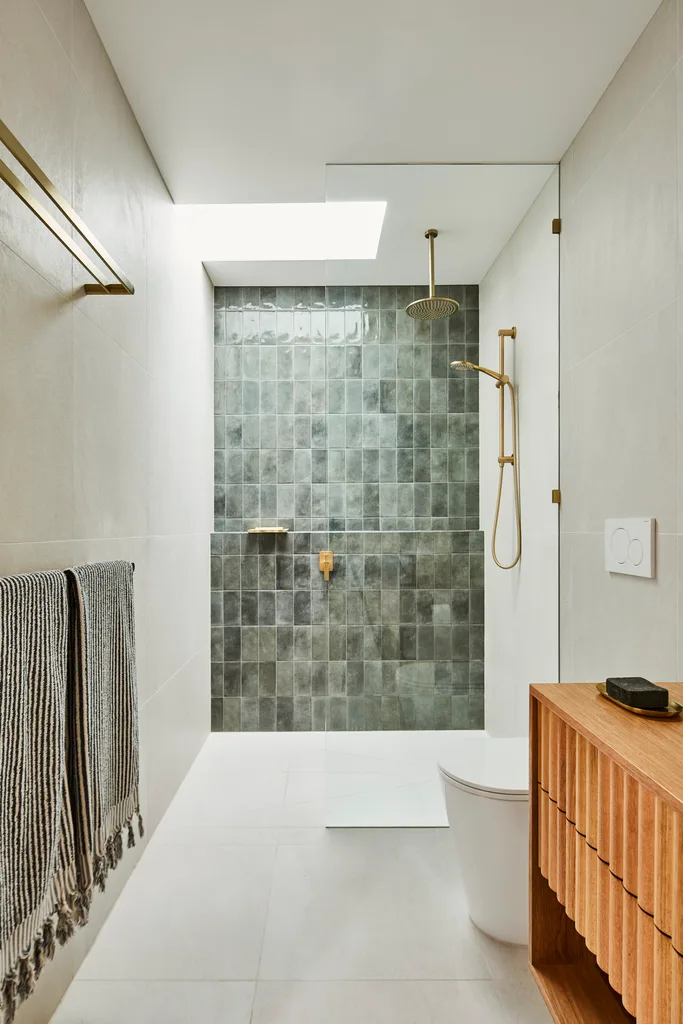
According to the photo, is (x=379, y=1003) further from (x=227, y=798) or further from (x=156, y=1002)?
(x=227, y=798)

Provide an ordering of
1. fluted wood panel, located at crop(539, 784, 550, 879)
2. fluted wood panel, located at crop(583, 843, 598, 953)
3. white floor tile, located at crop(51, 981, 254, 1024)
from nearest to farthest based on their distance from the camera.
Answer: fluted wood panel, located at crop(583, 843, 598, 953)
fluted wood panel, located at crop(539, 784, 550, 879)
white floor tile, located at crop(51, 981, 254, 1024)

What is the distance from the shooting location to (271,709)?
3182 millimetres

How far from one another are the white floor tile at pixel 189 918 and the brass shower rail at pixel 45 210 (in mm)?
1777

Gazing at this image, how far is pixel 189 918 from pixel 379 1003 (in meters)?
0.64

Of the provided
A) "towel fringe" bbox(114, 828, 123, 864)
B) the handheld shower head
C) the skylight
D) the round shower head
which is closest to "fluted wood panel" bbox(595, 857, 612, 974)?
"towel fringe" bbox(114, 828, 123, 864)

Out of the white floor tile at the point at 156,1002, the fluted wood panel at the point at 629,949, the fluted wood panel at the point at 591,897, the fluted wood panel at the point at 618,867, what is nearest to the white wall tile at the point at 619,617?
the fluted wood panel at the point at 618,867

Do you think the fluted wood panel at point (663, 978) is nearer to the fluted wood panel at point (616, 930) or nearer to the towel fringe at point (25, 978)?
the fluted wood panel at point (616, 930)

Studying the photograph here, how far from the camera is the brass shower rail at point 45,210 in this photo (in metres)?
1.03

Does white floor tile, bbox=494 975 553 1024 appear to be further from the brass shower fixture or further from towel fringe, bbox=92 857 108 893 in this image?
the brass shower fixture

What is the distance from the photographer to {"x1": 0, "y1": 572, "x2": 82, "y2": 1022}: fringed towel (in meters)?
1.06

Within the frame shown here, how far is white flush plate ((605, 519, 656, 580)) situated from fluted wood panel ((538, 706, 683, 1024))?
646mm

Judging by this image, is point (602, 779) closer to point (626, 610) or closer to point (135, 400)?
point (626, 610)

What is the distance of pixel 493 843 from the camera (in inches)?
68.1

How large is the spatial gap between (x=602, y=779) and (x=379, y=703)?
4.61 ft
